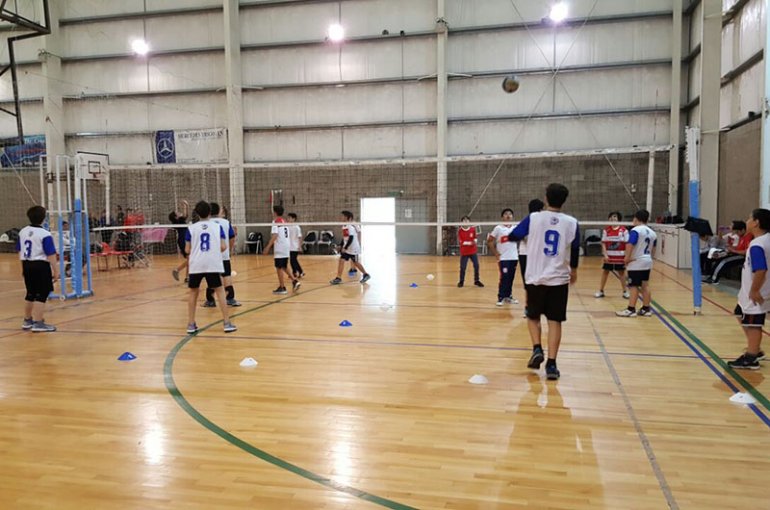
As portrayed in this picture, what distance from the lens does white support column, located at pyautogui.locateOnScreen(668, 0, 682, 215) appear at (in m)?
17.5

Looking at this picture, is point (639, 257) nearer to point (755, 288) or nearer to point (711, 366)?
point (711, 366)

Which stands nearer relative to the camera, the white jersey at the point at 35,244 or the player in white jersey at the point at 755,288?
the player in white jersey at the point at 755,288

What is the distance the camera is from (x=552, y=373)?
510cm

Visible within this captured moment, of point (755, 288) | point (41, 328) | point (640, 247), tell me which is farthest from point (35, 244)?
point (755, 288)

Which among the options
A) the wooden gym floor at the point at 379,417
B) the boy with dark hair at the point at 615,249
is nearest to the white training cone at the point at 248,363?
the wooden gym floor at the point at 379,417

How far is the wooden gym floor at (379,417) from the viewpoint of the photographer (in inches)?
121

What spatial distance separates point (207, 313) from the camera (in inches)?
344

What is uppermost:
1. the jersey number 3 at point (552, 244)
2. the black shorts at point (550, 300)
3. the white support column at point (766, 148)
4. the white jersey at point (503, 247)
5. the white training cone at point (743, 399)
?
the white support column at point (766, 148)

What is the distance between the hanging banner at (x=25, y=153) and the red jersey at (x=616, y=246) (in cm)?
2187

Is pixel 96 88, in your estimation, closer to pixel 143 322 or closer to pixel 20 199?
pixel 20 199

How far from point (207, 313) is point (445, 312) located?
148 inches

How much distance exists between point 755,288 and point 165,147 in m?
21.0

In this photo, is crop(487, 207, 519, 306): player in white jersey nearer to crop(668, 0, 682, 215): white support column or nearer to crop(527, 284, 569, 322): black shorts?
crop(527, 284, 569, 322): black shorts

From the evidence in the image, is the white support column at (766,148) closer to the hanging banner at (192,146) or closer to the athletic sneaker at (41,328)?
the athletic sneaker at (41,328)
